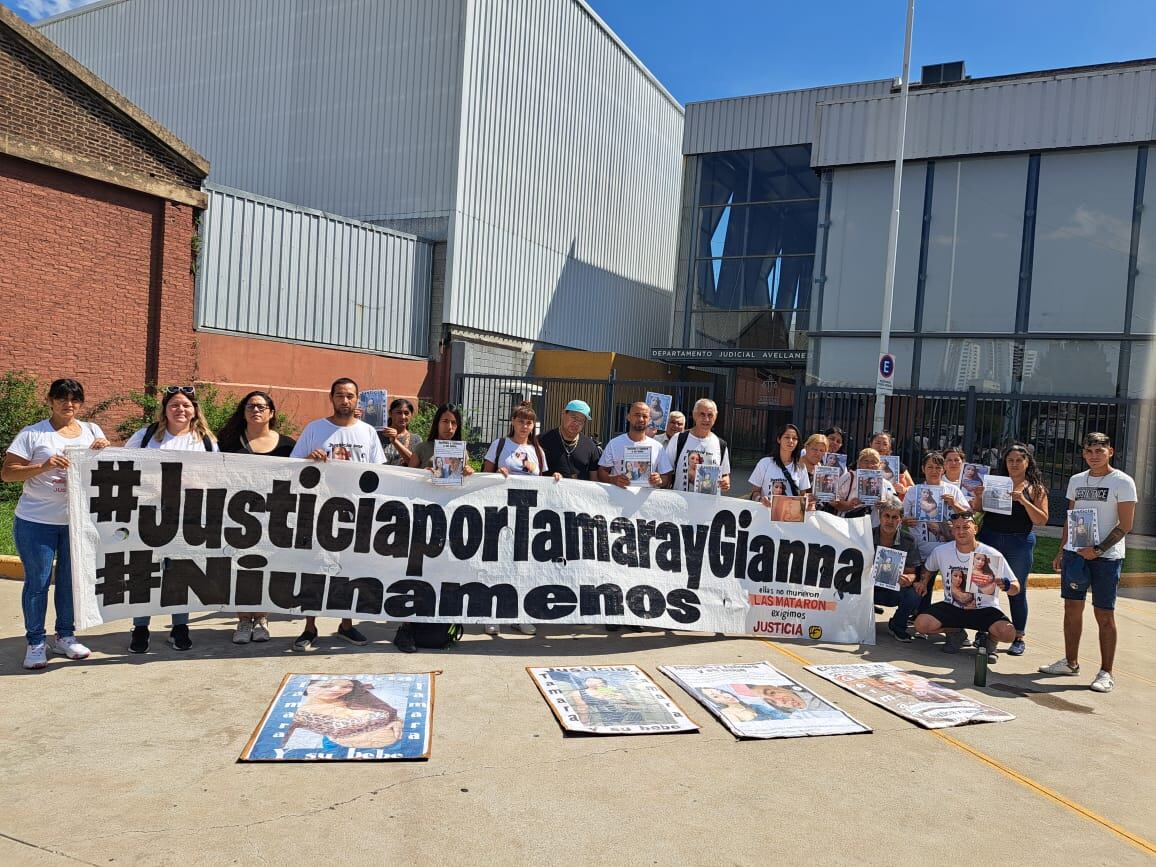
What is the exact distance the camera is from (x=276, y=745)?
168 inches

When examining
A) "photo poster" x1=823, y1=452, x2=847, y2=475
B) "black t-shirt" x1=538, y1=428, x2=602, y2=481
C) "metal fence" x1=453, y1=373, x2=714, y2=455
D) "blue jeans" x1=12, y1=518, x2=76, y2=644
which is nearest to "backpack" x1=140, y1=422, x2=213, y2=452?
"blue jeans" x1=12, y1=518, x2=76, y2=644

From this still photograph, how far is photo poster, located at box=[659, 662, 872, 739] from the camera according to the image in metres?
4.89

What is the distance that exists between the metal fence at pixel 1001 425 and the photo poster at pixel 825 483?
8.55 metres

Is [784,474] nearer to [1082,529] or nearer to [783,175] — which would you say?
[1082,529]

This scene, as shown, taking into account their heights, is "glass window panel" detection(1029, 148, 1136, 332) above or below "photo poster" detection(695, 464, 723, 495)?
above

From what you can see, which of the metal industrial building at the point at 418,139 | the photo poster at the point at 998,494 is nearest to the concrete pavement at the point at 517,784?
the photo poster at the point at 998,494

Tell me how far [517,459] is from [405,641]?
64.3 inches

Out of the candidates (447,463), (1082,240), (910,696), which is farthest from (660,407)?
(1082,240)

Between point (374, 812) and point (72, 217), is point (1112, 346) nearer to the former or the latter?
point (374, 812)

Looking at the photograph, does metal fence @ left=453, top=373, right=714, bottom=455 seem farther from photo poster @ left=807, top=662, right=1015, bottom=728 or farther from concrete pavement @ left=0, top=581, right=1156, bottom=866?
concrete pavement @ left=0, top=581, right=1156, bottom=866

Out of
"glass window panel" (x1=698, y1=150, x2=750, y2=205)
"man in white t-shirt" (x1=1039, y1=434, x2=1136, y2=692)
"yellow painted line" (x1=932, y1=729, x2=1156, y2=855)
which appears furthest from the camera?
"glass window panel" (x1=698, y1=150, x2=750, y2=205)

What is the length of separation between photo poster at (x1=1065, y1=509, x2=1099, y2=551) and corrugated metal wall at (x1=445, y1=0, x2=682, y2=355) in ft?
52.4

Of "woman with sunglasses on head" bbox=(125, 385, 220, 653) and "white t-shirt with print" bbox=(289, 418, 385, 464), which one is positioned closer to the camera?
"woman with sunglasses on head" bbox=(125, 385, 220, 653)

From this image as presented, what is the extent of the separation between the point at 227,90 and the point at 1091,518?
79.1 ft
